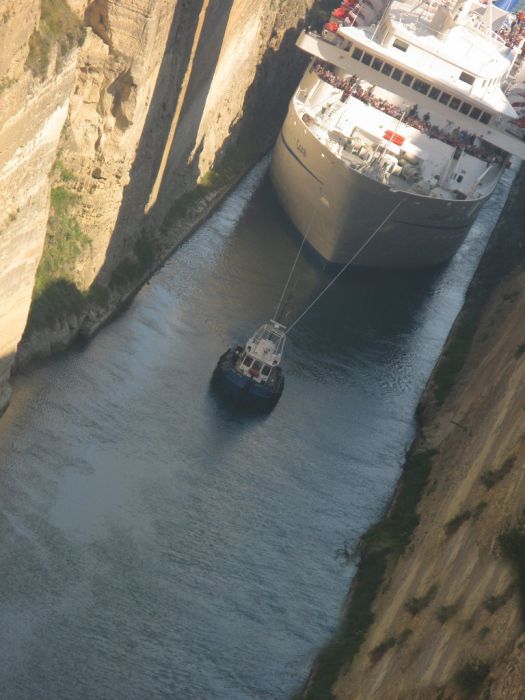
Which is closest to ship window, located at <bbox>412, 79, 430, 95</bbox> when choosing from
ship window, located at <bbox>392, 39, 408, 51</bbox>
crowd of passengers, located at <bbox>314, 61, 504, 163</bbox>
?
crowd of passengers, located at <bbox>314, 61, 504, 163</bbox>

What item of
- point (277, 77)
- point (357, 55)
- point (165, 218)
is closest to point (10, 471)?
point (165, 218)

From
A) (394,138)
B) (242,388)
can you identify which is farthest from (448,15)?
(242,388)

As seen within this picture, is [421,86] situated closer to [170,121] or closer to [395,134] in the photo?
[395,134]

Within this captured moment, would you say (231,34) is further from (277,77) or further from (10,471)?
(10,471)

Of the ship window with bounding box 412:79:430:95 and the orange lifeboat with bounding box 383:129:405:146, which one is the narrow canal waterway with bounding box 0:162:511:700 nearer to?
the orange lifeboat with bounding box 383:129:405:146

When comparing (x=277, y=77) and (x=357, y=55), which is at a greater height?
(x=357, y=55)

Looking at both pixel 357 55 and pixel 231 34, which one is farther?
pixel 357 55

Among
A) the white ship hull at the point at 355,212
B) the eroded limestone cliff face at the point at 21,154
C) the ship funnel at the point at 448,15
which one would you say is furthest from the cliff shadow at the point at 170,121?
the ship funnel at the point at 448,15
